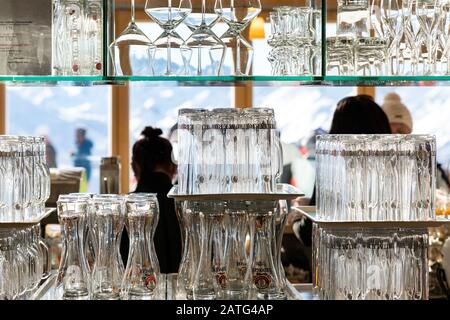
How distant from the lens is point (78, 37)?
7.06 feet

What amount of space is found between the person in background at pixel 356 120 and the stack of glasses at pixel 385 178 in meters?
1.28

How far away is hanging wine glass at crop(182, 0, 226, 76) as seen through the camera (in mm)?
2137

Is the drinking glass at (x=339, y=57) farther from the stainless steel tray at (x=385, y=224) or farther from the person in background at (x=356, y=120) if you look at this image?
the person in background at (x=356, y=120)

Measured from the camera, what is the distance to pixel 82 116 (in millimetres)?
6379

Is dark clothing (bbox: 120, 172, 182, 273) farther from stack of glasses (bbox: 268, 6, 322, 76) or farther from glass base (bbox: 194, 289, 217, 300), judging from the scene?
stack of glasses (bbox: 268, 6, 322, 76)

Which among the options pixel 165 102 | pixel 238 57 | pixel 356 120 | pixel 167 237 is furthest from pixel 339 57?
pixel 165 102

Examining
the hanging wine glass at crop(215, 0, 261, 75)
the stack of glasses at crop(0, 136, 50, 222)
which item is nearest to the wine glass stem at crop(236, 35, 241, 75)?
the hanging wine glass at crop(215, 0, 261, 75)

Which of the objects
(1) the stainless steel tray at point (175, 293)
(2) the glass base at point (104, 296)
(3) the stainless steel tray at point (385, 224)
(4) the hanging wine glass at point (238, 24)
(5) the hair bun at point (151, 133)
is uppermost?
(4) the hanging wine glass at point (238, 24)

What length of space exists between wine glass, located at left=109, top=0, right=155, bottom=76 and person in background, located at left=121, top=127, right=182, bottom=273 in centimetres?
113

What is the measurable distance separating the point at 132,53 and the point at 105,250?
1.71 feet

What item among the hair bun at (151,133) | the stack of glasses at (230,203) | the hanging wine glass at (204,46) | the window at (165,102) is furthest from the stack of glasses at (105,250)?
the window at (165,102)

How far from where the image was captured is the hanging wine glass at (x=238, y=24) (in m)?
2.16
